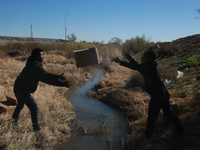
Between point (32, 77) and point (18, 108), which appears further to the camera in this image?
point (18, 108)

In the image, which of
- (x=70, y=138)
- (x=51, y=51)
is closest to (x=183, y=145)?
(x=70, y=138)

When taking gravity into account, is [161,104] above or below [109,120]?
above

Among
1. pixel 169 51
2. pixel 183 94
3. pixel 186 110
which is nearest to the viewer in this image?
pixel 186 110

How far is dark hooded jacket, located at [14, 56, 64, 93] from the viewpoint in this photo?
4.10 metres

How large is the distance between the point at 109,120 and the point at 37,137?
2.87 metres

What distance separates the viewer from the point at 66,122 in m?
6.99

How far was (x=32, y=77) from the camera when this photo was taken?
14.6ft

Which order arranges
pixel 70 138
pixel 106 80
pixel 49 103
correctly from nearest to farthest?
1. pixel 70 138
2. pixel 49 103
3. pixel 106 80

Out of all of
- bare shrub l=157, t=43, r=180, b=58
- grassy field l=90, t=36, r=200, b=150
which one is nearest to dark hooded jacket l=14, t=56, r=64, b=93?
grassy field l=90, t=36, r=200, b=150

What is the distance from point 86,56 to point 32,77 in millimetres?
1234

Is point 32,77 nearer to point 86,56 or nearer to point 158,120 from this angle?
point 86,56

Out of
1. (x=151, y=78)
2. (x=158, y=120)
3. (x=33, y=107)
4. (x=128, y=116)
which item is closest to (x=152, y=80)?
(x=151, y=78)

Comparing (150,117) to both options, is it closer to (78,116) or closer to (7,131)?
(7,131)

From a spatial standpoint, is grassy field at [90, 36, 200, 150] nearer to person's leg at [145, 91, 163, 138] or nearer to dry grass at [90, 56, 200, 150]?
dry grass at [90, 56, 200, 150]
